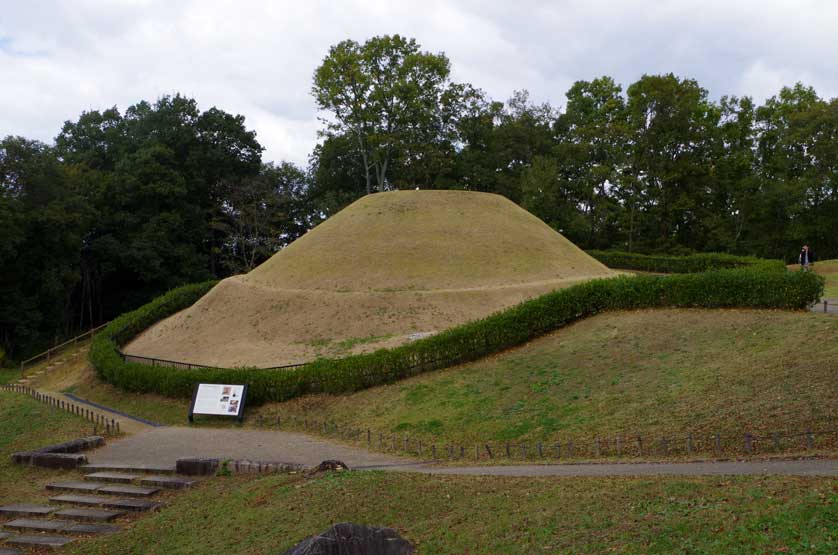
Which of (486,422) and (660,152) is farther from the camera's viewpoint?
(660,152)

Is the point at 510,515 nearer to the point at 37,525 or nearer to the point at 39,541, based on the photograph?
the point at 39,541

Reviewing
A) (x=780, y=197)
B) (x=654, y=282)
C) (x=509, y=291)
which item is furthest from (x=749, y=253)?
(x=654, y=282)

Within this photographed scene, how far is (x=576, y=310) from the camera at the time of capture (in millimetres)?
22141

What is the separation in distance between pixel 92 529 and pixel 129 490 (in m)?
1.82

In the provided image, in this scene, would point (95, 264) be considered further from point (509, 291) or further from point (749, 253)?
point (749, 253)

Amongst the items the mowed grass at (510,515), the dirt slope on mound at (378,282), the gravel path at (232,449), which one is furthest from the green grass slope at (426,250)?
the mowed grass at (510,515)

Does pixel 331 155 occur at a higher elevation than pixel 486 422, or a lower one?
higher

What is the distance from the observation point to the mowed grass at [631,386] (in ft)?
44.9

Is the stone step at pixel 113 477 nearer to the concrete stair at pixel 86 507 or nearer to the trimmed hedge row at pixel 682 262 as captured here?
the concrete stair at pixel 86 507

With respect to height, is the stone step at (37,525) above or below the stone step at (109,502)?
below

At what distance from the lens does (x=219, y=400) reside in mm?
21234

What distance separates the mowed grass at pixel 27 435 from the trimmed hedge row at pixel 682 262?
2586cm

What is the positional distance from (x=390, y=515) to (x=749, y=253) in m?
45.0

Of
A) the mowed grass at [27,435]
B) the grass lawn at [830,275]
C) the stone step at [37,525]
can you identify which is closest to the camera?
the stone step at [37,525]
